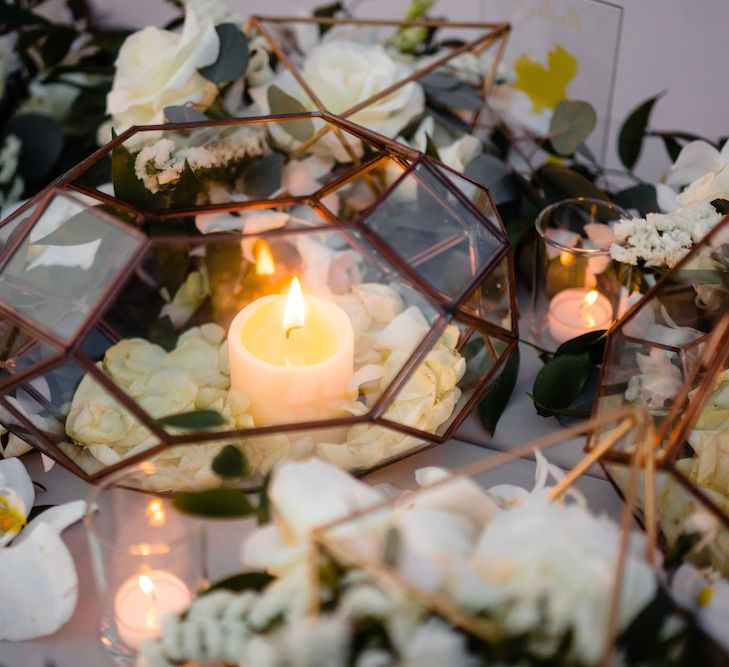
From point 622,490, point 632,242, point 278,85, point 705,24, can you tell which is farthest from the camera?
point 705,24

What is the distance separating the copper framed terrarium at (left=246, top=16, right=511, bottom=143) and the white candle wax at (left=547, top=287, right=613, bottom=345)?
0.21m

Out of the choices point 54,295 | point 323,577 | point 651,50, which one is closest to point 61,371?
point 54,295

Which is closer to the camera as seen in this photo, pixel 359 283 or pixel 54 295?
pixel 54 295

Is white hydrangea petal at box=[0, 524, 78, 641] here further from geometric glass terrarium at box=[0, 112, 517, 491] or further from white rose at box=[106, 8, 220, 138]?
white rose at box=[106, 8, 220, 138]

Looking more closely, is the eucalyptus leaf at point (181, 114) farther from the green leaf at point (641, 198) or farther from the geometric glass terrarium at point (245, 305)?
the green leaf at point (641, 198)

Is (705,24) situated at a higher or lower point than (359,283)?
higher

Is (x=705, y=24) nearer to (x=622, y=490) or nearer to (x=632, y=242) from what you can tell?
(x=632, y=242)

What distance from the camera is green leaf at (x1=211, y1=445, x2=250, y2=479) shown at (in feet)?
1.72

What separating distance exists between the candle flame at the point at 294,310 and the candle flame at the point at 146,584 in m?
0.22

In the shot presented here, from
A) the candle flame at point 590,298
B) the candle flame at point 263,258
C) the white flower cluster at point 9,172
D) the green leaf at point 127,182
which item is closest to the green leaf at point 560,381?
the candle flame at point 590,298

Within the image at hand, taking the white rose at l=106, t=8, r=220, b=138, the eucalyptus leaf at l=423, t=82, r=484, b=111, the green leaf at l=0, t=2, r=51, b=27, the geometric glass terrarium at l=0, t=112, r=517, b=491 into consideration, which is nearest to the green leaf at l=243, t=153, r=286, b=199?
the geometric glass terrarium at l=0, t=112, r=517, b=491

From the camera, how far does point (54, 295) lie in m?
0.57

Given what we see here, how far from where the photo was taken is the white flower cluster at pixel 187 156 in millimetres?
681

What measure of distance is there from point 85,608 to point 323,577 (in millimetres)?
239
